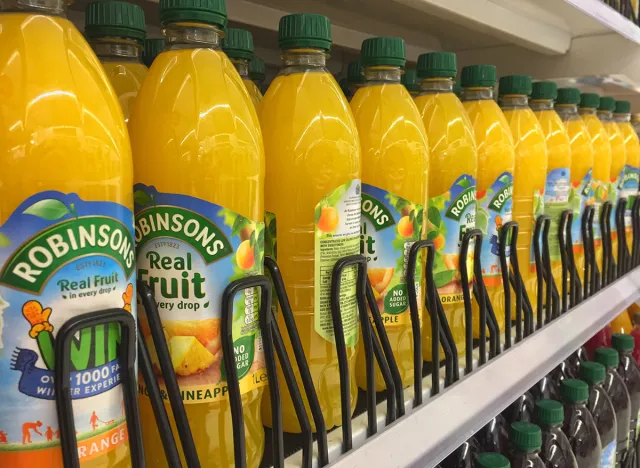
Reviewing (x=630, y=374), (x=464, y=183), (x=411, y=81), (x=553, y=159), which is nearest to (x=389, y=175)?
(x=464, y=183)

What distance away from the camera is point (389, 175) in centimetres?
76

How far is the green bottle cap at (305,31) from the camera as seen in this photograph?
2.08ft

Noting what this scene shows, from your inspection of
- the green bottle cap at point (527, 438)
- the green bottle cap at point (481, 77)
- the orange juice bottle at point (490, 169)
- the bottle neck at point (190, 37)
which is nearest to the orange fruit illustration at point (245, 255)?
the bottle neck at point (190, 37)

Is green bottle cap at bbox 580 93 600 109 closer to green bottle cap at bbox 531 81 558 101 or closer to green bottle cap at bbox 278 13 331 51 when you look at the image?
green bottle cap at bbox 531 81 558 101

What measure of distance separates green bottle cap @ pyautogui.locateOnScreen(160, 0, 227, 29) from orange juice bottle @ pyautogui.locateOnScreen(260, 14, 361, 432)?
13cm

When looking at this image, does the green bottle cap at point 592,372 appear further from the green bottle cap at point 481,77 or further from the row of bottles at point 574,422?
the green bottle cap at point 481,77

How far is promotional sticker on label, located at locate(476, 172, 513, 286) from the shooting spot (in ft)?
3.22

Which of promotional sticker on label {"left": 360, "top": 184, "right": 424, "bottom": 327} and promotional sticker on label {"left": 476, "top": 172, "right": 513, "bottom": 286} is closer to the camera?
promotional sticker on label {"left": 360, "top": 184, "right": 424, "bottom": 327}

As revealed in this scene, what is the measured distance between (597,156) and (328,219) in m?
1.06

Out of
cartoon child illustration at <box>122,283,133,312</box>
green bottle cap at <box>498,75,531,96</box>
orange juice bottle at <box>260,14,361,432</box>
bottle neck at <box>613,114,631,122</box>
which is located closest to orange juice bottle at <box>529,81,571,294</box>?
green bottle cap at <box>498,75,531,96</box>

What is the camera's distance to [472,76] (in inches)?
40.4

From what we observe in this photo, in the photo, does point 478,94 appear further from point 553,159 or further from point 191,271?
point 191,271

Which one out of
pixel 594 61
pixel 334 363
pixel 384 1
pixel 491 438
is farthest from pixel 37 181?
pixel 594 61

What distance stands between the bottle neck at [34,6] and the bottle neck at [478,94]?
30.9 inches
